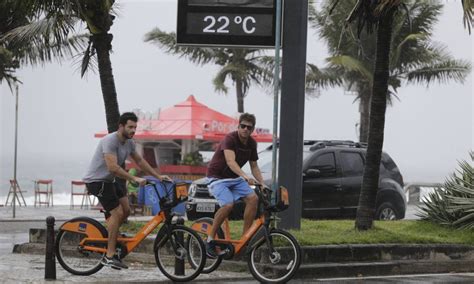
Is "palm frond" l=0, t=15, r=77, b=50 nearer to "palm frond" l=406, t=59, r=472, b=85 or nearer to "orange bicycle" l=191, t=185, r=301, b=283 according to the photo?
"orange bicycle" l=191, t=185, r=301, b=283

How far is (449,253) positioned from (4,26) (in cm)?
1295

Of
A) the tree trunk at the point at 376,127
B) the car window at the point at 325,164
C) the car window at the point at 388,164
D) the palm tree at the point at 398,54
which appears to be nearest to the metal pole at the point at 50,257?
the tree trunk at the point at 376,127

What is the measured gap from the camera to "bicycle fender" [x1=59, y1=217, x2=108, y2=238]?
469 inches

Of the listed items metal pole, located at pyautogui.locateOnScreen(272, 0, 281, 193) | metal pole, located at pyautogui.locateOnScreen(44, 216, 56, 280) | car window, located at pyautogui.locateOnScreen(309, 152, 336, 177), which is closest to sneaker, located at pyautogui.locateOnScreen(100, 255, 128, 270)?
metal pole, located at pyautogui.locateOnScreen(44, 216, 56, 280)

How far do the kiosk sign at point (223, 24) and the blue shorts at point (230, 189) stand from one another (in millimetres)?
2539

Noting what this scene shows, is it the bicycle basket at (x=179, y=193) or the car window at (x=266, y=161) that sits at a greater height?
the car window at (x=266, y=161)

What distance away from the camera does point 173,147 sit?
37938 millimetres

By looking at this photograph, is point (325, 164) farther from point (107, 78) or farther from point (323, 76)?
point (323, 76)

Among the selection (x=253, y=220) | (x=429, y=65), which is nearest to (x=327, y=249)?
(x=253, y=220)

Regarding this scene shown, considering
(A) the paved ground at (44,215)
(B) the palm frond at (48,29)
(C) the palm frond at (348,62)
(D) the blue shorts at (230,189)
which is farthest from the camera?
(C) the palm frond at (348,62)

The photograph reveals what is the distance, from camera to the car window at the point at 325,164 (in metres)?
20.1

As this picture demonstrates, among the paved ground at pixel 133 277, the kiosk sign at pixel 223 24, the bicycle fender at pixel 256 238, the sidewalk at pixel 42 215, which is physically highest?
the kiosk sign at pixel 223 24

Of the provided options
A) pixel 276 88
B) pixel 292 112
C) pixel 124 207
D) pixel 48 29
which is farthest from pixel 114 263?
pixel 48 29

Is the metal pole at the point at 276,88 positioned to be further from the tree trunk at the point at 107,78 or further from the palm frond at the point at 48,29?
the palm frond at the point at 48,29
